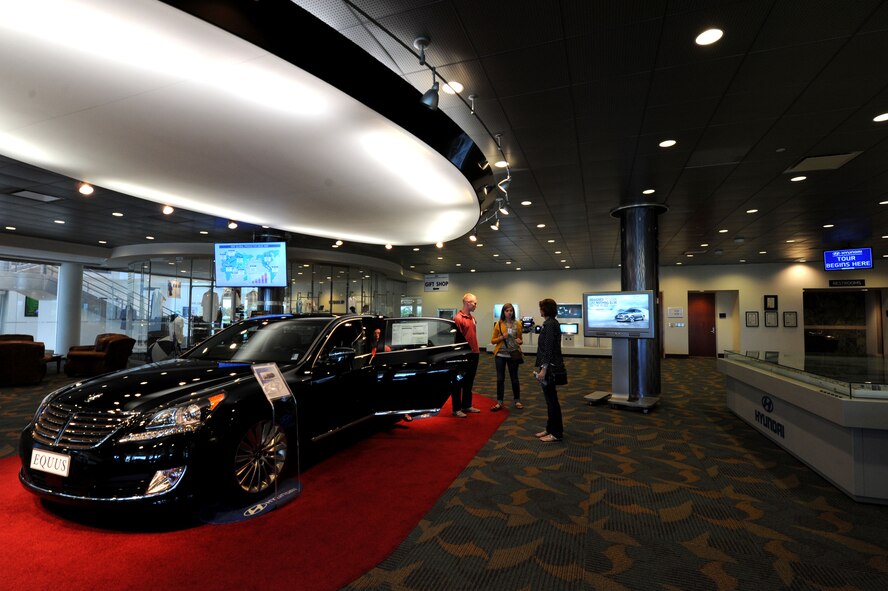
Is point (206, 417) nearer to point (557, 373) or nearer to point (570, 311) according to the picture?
point (557, 373)

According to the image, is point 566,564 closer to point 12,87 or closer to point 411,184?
point 411,184

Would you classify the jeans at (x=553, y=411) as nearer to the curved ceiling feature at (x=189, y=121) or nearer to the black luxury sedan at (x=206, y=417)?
the black luxury sedan at (x=206, y=417)

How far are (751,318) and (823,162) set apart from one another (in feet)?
37.5

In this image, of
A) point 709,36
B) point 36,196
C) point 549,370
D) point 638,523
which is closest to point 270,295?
point 36,196

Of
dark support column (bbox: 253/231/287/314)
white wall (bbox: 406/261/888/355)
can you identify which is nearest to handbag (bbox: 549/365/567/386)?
dark support column (bbox: 253/231/287/314)

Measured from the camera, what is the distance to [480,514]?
Answer: 9.75 ft

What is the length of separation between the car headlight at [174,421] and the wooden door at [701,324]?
1724cm

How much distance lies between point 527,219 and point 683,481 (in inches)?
245

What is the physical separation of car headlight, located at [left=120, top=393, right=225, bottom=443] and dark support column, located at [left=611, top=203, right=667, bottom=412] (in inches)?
226

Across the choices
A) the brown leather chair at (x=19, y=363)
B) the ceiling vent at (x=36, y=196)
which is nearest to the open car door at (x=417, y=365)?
the ceiling vent at (x=36, y=196)

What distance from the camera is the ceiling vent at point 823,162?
17.7 feet

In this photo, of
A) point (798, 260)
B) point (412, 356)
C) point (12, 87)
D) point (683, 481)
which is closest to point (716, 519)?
point (683, 481)

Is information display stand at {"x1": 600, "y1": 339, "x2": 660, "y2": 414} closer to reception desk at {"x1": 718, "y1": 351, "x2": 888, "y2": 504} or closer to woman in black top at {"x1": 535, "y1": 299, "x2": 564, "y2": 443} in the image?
reception desk at {"x1": 718, "y1": 351, "x2": 888, "y2": 504}

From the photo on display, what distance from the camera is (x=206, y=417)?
2709mm
